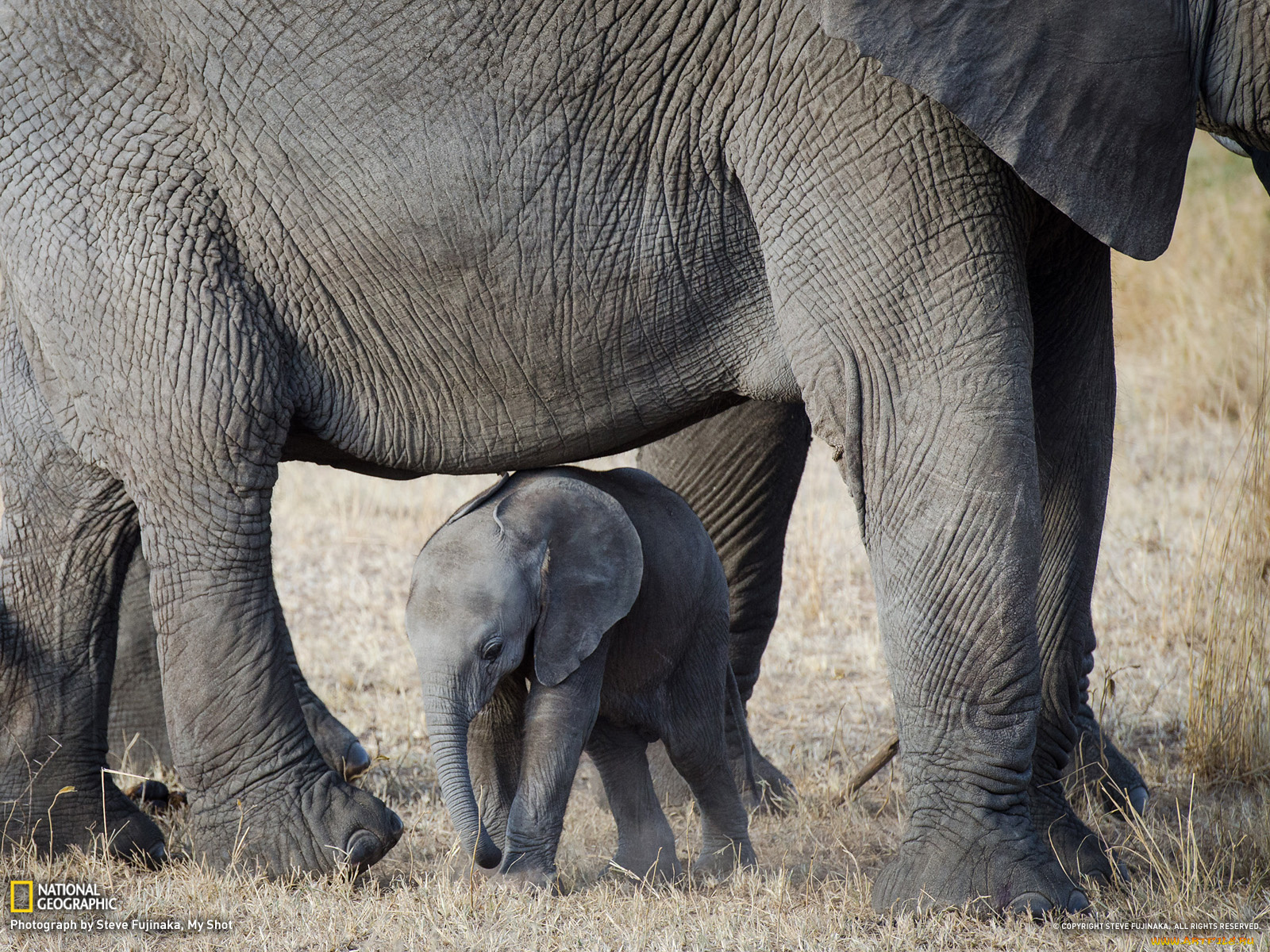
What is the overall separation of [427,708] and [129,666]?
2.22m

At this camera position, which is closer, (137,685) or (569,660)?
(569,660)

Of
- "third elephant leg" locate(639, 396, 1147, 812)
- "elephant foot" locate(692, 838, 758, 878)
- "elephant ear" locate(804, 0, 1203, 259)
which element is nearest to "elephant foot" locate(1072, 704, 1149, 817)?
"third elephant leg" locate(639, 396, 1147, 812)

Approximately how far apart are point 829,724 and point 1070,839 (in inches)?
75.6

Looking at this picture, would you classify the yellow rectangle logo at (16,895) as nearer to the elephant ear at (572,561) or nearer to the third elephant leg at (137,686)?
the third elephant leg at (137,686)

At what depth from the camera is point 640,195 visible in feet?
13.1

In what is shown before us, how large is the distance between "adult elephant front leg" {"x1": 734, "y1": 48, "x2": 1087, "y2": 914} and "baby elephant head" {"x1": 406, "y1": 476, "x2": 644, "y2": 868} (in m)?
0.74

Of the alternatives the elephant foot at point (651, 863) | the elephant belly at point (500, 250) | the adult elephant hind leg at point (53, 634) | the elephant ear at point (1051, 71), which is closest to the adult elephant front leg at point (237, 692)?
the elephant belly at point (500, 250)

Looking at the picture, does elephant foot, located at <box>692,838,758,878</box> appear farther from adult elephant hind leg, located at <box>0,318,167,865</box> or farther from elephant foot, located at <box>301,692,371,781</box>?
adult elephant hind leg, located at <box>0,318,167,865</box>

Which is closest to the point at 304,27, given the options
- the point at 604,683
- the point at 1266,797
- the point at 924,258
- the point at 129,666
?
the point at 924,258

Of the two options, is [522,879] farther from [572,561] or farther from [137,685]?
[137,685]

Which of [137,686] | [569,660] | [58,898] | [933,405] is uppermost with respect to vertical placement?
[933,405]

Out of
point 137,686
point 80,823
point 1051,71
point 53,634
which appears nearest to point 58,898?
point 80,823

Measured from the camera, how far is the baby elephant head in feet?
12.9

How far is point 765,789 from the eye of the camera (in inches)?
209
